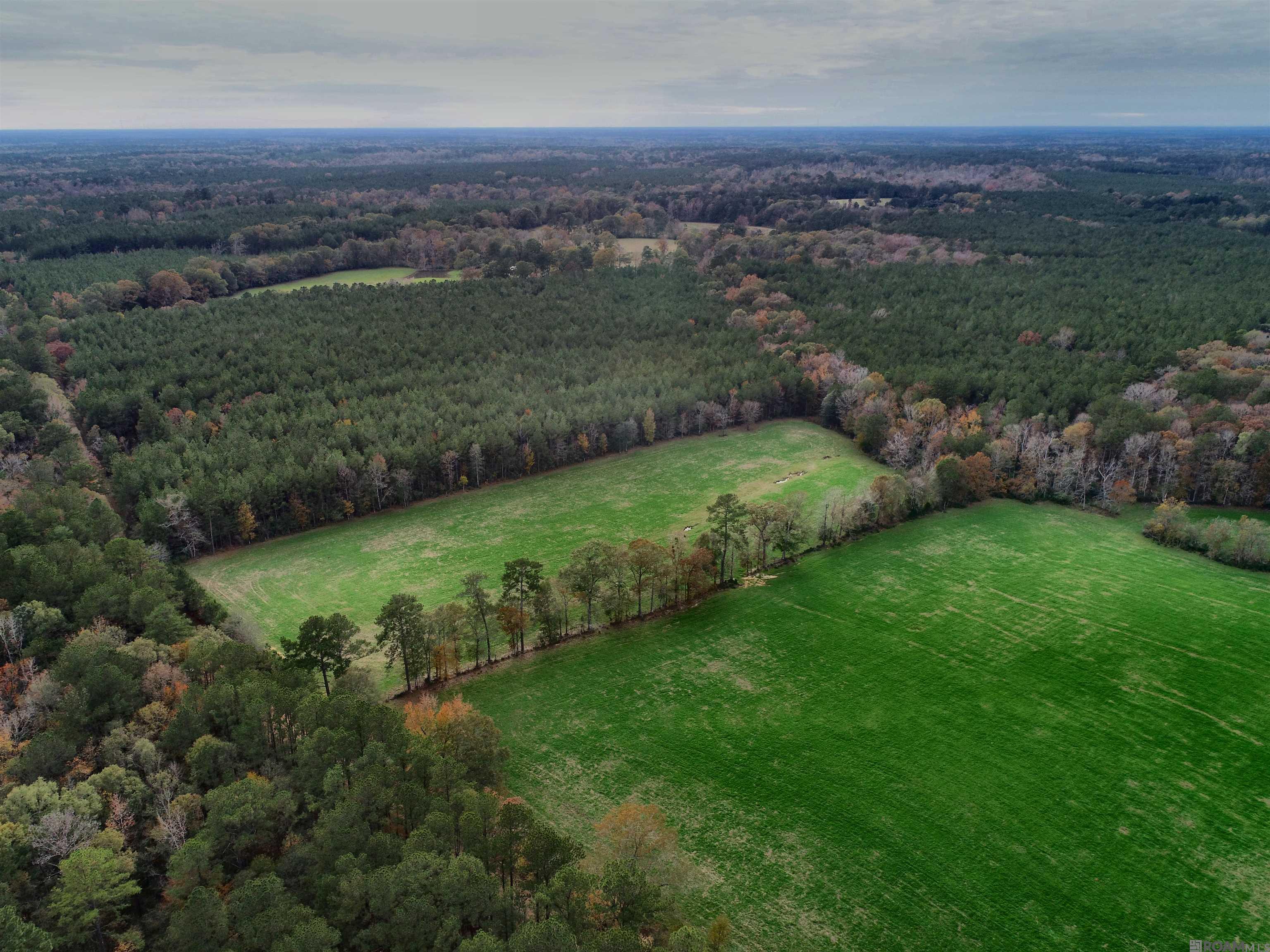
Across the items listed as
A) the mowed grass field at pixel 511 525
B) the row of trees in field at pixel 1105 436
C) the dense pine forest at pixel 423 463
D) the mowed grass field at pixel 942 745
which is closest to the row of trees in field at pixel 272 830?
the dense pine forest at pixel 423 463

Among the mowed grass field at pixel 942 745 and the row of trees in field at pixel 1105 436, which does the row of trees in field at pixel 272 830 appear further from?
the row of trees in field at pixel 1105 436

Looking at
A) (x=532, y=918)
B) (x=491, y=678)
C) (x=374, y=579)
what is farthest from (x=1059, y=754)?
(x=374, y=579)

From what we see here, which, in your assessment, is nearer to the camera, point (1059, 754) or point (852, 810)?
point (852, 810)

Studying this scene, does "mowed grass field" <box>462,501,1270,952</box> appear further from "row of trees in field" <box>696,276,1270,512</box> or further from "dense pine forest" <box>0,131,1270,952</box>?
"row of trees in field" <box>696,276,1270,512</box>

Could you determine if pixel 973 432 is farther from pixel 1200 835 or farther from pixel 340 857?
pixel 340 857

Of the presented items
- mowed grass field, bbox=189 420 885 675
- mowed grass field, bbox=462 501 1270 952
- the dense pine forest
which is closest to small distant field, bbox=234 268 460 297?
the dense pine forest
